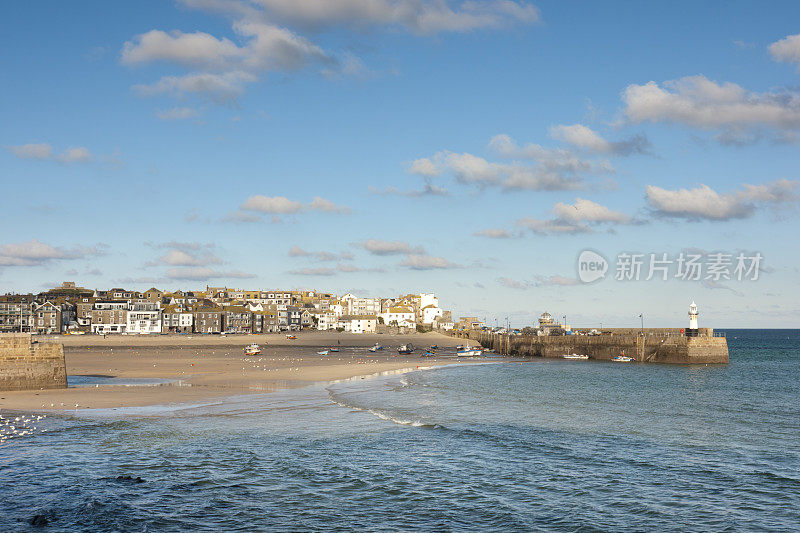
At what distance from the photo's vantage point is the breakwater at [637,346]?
9056 cm

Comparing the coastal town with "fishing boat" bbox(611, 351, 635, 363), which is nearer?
"fishing boat" bbox(611, 351, 635, 363)

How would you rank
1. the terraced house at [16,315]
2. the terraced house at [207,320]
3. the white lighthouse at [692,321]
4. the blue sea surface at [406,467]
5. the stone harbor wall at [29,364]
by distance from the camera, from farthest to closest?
1. the terraced house at [207,320]
2. the terraced house at [16,315]
3. the white lighthouse at [692,321]
4. the stone harbor wall at [29,364]
5. the blue sea surface at [406,467]

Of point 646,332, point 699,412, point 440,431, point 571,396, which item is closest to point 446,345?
point 646,332

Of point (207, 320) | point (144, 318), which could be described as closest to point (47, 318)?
point (144, 318)

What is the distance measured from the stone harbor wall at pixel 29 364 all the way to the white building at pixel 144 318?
128 meters

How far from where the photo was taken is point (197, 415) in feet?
118

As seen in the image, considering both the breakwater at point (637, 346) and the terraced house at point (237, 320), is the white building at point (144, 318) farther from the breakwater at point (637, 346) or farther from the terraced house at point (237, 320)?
the breakwater at point (637, 346)

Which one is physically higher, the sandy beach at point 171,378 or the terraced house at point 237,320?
the terraced house at point 237,320

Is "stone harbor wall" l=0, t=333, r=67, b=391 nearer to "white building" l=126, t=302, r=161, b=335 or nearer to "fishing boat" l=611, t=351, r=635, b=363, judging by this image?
"fishing boat" l=611, t=351, r=635, b=363

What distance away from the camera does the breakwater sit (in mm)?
90562

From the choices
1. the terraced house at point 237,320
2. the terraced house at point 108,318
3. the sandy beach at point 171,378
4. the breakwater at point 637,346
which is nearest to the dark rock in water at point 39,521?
the sandy beach at point 171,378

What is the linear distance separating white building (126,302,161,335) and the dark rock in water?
15909 centimetres

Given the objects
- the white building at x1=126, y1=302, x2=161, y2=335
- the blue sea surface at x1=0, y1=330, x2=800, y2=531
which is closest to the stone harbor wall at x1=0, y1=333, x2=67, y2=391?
the blue sea surface at x1=0, y1=330, x2=800, y2=531

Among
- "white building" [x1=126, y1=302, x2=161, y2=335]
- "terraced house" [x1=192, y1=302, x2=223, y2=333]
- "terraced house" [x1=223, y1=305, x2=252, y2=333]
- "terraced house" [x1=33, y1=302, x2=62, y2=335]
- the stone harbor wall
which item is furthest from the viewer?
"terraced house" [x1=223, y1=305, x2=252, y2=333]
